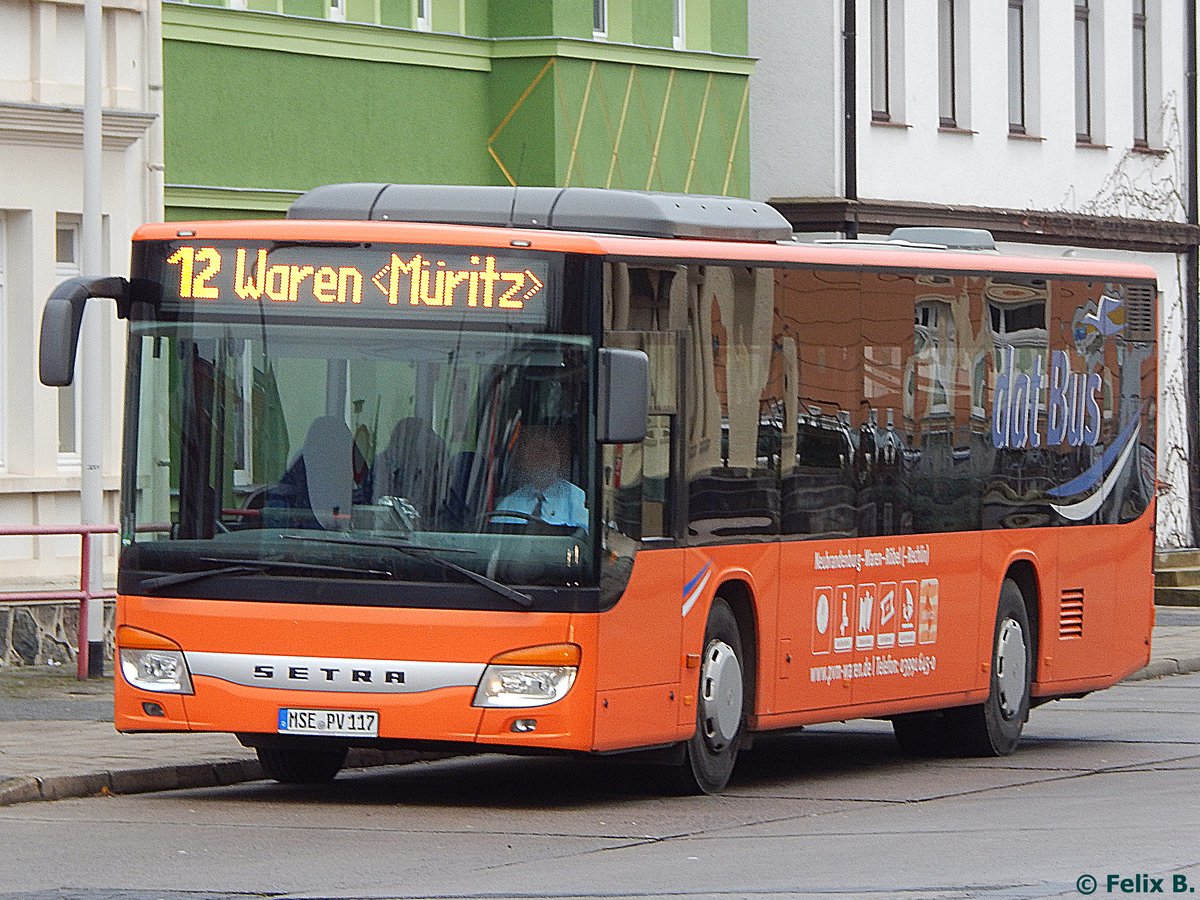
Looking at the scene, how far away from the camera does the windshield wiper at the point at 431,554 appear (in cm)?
1412

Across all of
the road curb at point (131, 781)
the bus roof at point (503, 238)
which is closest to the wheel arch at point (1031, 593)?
the bus roof at point (503, 238)

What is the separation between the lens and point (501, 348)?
14.3 m

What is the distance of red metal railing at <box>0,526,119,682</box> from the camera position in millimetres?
21391

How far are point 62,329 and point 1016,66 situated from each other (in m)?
26.0

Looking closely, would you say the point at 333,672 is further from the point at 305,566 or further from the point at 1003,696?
the point at 1003,696

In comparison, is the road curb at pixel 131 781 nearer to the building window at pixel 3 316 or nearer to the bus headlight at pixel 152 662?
the bus headlight at pixel 152 662

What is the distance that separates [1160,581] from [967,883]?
25963 millimetres

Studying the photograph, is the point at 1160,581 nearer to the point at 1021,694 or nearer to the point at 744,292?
the point at 1021,694

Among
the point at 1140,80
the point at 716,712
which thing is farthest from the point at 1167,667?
the point at 1140,80

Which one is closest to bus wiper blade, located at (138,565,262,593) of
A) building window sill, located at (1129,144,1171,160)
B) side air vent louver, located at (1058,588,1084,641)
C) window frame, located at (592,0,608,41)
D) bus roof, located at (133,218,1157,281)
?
bus roof, located at (133,218,1157,281)

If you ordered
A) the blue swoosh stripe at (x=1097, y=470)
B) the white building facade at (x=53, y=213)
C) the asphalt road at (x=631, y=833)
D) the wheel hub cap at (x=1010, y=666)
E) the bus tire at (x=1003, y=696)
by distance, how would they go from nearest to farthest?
the asphalt road at (x=631, y=833), the bus tire at (x=1003, y=696), the wheel hub cap at (x=1010, y=666), the blue swoosh stripe at (x=1097, y=470), the white building facade at (x=53, y=213)

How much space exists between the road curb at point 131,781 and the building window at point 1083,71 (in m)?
25.6

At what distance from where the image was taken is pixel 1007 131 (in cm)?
3797

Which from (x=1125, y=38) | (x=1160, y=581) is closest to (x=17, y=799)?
(x=1160, y=581)
